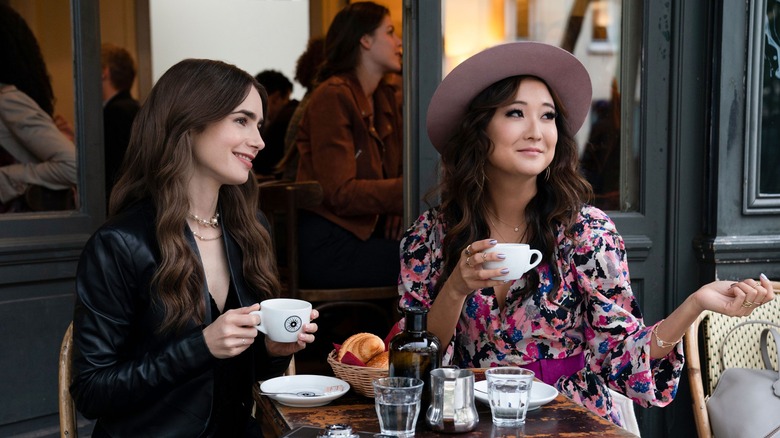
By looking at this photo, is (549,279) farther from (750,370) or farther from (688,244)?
(688,244)

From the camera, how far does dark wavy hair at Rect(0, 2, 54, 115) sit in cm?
319

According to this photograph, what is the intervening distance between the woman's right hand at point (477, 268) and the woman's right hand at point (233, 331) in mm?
479

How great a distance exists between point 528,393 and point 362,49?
9.23ft

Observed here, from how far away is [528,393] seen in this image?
166 cm

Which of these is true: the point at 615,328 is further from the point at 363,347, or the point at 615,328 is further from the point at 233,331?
the point at 233,331

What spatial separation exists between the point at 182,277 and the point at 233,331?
0.95ft

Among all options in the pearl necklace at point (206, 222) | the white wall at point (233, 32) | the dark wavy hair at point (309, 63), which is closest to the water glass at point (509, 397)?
the pearl necklace at point (206, 222)

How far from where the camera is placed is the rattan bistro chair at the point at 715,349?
2555 millimetres

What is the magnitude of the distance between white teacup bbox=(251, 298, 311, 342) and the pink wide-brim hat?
0.92m

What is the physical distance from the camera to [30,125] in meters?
3.20

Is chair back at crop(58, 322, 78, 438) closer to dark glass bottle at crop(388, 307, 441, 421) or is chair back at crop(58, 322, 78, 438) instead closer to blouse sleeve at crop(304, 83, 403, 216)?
dark glass bottle at crop(388, 307, 441, 421)

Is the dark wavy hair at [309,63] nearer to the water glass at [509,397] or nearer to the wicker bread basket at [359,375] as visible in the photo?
the wicker bread basket at [359,375]

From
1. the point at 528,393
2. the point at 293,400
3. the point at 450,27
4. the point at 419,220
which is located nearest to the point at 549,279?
the point at 419,220

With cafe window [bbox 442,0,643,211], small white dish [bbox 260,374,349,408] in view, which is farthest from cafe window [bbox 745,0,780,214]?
small white dish [bbox 260,374,349,408]
